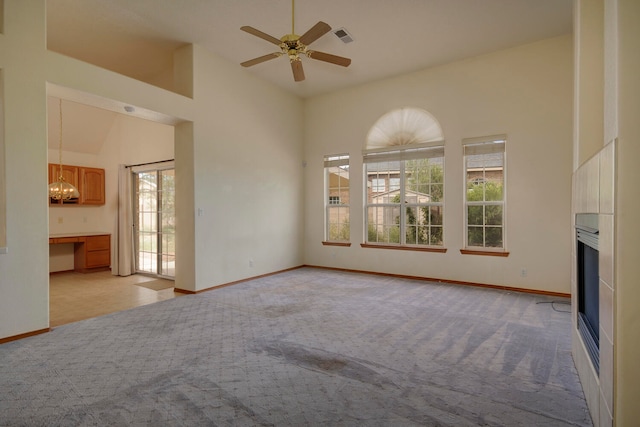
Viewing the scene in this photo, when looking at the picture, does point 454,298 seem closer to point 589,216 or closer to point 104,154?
point 589,216

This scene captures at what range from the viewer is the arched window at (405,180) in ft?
19.2

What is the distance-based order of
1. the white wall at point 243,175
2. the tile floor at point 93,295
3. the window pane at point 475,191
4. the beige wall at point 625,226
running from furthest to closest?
the window pane at point 475,191, the white wall at point 243,175, the tile floor at point 93,295, the beige wall at point 625,226

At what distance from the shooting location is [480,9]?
13.3ft

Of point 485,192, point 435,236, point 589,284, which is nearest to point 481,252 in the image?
point 435,236

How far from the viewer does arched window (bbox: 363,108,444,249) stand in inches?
230

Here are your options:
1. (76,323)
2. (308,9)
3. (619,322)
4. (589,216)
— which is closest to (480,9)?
(308,9)

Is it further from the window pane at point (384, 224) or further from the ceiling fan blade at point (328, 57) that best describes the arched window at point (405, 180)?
the ceiling fan blade at point (328, 57)

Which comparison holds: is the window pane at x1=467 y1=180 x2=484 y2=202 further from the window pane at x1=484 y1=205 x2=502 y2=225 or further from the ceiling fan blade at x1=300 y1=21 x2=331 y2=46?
the ceiling fan blade at x1=300 y1=21 x2=331 y2=46

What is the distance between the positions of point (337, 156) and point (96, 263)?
554 cm

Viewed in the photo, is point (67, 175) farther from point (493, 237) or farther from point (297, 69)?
point (493, 237)

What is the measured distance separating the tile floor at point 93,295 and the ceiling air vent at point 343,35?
4.35 m

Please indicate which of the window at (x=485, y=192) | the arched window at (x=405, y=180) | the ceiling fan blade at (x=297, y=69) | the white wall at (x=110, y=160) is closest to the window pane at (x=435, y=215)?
the arched window at (x=405, y=180)

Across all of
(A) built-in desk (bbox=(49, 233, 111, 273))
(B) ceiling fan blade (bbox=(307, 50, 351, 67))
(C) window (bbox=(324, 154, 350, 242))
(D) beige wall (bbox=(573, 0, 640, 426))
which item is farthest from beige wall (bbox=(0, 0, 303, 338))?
(D) beige wall (bbox=(573, 0, 640, 426))

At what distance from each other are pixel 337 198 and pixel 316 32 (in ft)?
13.5
